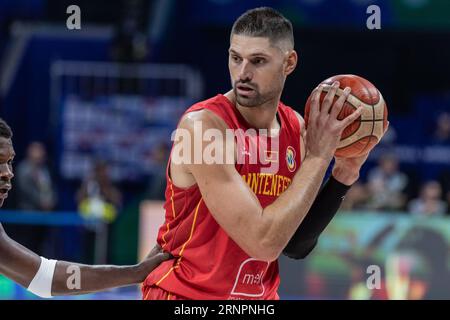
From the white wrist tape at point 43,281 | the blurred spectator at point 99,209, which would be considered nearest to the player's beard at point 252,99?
the white wrist tape at point 43,281

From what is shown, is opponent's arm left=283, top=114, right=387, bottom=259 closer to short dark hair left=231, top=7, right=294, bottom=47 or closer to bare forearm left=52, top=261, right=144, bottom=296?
short dark hair left=231, top=7, right=294, bottom=47

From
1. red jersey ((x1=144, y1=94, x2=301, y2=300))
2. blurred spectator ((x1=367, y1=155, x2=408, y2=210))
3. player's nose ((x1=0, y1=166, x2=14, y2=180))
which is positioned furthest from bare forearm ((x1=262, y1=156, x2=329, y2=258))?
blurred spectator ((x1=367, y1=155, x2=408, y2=210))

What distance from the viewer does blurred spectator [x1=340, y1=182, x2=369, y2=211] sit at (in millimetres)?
A: 11240

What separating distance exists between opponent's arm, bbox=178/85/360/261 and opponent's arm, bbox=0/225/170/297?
599 millimetres

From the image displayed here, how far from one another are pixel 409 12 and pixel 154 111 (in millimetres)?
4501

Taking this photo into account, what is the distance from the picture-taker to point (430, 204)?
11.4 metres

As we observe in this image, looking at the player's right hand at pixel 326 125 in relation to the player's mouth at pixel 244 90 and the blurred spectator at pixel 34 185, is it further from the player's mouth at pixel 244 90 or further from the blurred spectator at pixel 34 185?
the blurred spectator at pixel 34 185

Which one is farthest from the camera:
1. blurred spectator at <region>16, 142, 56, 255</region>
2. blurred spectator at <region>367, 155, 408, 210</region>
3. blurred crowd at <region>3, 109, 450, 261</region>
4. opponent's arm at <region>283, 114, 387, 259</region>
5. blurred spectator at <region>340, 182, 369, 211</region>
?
blurred spectator at <region>16, 142, 56, 255</region>

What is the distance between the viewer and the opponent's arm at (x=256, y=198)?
12.9ft

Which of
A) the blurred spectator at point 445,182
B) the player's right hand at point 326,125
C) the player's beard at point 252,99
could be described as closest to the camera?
the player's right hand at point 326,125

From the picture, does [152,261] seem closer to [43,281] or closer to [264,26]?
[43,281]

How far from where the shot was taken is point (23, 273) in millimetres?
4516

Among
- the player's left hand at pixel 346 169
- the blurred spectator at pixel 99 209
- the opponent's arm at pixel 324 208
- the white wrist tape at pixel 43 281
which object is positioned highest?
the player's left hand at pixel 346 169

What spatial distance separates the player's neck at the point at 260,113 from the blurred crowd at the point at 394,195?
6.59m
